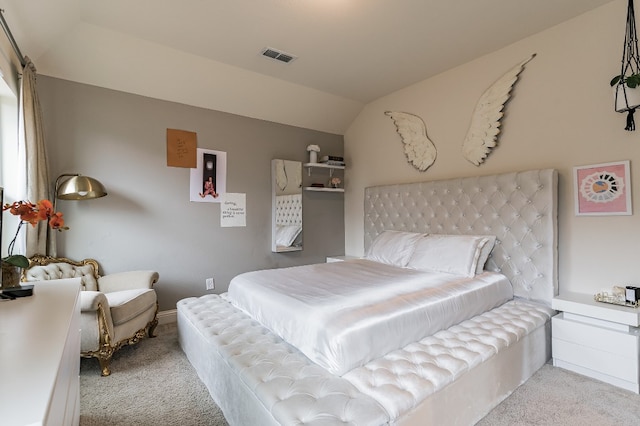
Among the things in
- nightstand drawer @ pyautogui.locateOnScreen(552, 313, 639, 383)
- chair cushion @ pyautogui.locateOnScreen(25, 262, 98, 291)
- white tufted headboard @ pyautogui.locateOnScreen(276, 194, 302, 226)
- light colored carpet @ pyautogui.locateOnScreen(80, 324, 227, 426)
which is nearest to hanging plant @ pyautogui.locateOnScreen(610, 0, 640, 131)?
nightstand drawer @ pyautogui.locateOnScreen(552, 313, 639, 383)

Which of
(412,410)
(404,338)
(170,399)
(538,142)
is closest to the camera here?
(412,410)

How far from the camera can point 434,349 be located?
5.86 ft

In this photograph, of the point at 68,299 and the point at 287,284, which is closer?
the point at 68,299

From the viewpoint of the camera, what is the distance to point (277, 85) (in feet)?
11.8

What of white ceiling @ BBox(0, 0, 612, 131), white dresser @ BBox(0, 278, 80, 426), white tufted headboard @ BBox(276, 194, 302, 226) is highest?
white ceiling @ BBox(0, 0, 612, 131)

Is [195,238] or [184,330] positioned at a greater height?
[195,238]

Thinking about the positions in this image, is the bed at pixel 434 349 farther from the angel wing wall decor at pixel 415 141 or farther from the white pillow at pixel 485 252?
the angel wing wall decor at pixel 415 141

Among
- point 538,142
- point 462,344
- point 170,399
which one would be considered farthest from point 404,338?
point 538,142

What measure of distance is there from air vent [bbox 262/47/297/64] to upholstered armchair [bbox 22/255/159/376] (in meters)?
2.42

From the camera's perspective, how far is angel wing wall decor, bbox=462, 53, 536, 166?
9.25 feet

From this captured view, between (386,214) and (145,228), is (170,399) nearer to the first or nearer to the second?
(145,228)

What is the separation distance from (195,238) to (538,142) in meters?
3.56

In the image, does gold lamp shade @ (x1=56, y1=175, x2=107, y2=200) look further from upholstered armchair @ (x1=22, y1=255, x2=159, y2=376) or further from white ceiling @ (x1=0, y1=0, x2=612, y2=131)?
white ceiling @ (x1=0, y1=0, x2=612, y2=131)

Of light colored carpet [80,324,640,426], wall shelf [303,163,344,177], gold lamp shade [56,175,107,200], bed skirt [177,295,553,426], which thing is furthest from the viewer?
wall shelf [303,163,344,177]
